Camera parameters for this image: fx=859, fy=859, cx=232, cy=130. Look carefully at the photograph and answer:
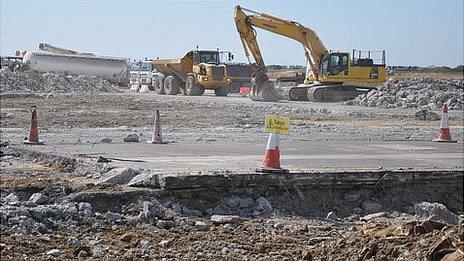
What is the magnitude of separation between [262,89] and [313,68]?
328 cm

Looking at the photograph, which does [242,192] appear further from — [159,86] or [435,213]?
[159,86]

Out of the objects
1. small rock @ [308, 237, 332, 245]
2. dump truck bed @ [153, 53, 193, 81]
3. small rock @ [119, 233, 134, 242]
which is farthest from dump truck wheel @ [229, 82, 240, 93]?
small rock @ [119, 233, 134, 242]

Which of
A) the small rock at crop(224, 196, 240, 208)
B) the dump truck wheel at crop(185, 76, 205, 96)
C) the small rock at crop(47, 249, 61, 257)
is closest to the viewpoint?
the small rock at crop(47, 249, 61, 257)

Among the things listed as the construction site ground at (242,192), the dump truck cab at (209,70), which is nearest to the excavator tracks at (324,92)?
the dump truck cab at (209,70)

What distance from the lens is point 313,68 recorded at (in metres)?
40.1

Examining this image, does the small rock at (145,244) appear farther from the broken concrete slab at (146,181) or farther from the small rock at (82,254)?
the broken concrete slab at (146,181)

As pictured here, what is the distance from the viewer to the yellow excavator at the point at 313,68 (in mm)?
38062

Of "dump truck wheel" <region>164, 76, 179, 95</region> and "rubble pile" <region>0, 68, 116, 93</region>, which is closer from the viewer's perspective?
"dump truck wheel" <region>164, 76, 179, 95</region>

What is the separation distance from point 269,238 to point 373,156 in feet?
19.5

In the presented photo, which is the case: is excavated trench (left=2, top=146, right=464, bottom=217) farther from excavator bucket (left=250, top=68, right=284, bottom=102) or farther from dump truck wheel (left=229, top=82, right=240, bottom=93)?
dump truck wheel (left=229, top=82, right=240, bottom=93)

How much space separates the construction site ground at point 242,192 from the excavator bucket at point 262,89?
19078 millimetres

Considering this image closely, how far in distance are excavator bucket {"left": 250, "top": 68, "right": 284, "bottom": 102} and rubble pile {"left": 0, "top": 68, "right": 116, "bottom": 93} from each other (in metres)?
16.2

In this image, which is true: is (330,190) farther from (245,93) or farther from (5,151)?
(245,93)

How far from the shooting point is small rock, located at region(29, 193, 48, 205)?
27.9 feet
